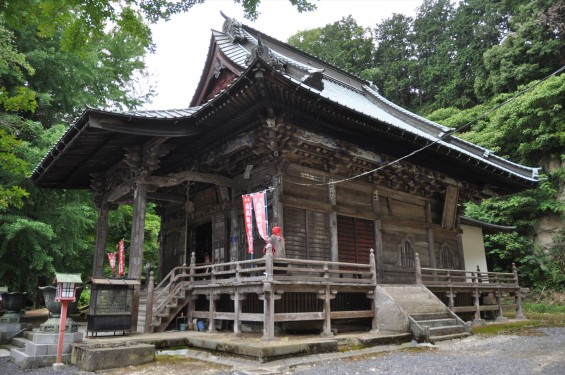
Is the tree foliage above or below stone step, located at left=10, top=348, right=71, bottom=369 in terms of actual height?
above

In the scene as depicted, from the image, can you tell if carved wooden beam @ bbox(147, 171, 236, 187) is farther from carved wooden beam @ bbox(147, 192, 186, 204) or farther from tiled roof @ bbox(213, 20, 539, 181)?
tiled roof @ bbox(213, 20, 539, 181)

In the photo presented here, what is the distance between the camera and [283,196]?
1027 centimetres

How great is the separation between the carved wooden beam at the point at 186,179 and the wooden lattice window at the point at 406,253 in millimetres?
6011

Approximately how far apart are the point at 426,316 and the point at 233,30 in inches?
501

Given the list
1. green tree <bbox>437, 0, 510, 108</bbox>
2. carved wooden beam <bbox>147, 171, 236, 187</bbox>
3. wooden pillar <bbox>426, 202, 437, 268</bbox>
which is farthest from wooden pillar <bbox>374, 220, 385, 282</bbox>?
green tree <bbox>437, 0, 510, 108</bbox>

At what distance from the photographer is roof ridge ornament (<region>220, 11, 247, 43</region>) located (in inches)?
623

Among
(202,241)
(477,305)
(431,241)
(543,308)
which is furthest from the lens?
(543,308)

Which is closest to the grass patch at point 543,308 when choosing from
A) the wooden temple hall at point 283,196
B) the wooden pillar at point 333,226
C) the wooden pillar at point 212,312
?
the wooden temple hall at point 283,196

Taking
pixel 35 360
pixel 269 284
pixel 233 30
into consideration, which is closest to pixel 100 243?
pixel 35 360

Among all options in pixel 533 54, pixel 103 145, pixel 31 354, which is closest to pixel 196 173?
pixel 103 145

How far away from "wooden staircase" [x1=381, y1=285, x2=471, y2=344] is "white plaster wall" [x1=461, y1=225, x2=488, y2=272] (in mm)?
9176

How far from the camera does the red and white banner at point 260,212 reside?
9.55 metres

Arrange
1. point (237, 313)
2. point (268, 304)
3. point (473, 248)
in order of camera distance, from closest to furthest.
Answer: point (268, 304) < point (237, 313) < point (473, 248)

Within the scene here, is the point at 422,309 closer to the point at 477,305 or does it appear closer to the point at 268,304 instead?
the point at 477,305
